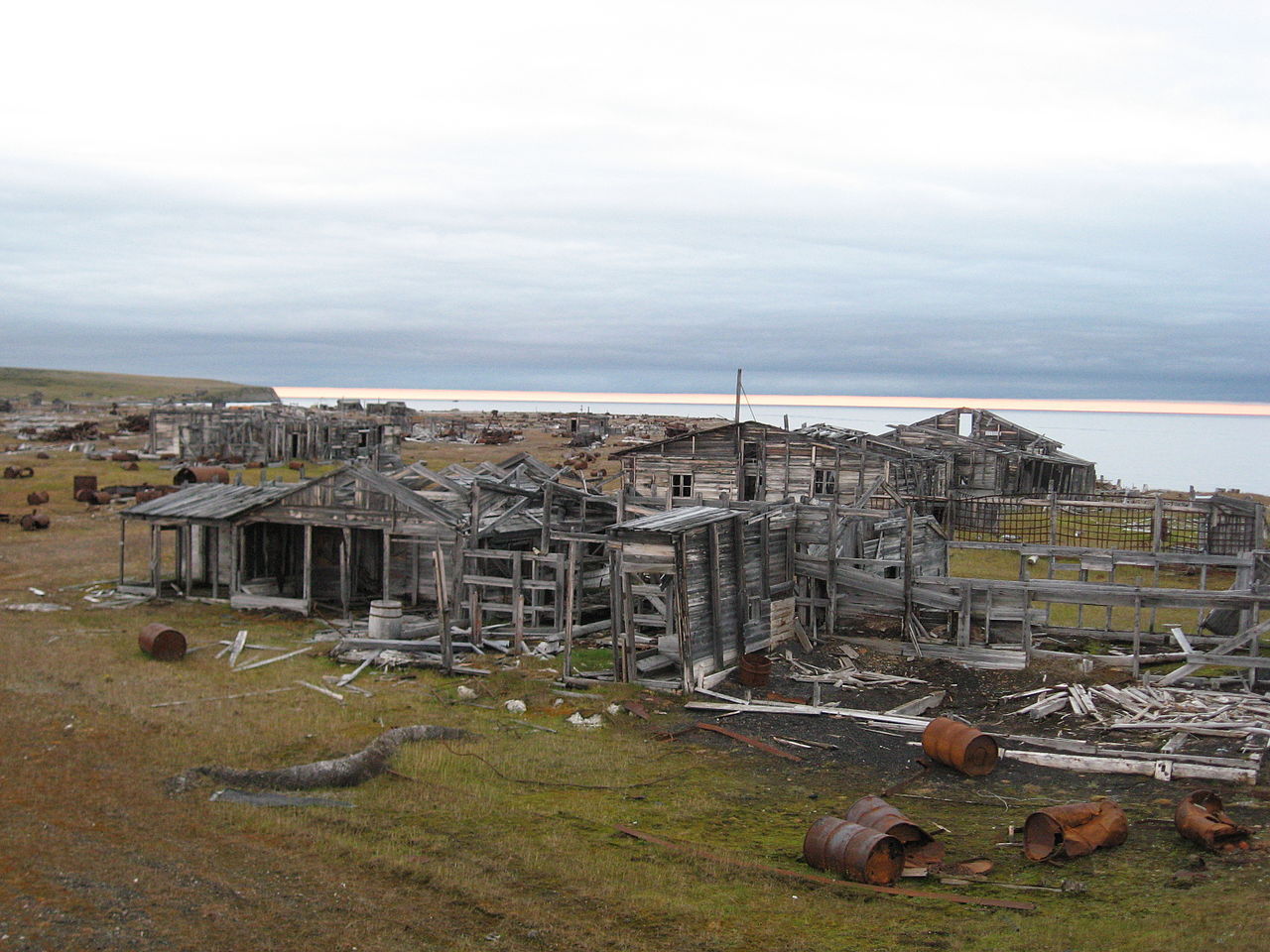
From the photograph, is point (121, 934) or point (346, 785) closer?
point (121, 934)

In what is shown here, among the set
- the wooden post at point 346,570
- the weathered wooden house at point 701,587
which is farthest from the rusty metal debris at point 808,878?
the wooden post at point 346,570

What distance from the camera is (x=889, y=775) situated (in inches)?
567

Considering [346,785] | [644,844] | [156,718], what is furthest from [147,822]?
[644,844]

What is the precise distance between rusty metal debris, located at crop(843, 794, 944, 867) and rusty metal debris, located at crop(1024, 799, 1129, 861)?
1.03m

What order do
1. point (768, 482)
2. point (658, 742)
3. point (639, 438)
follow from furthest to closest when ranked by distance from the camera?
point (639, 438)
point (768, 482)
point (658, 742)

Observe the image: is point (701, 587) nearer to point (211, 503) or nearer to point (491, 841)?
point (491, 841)

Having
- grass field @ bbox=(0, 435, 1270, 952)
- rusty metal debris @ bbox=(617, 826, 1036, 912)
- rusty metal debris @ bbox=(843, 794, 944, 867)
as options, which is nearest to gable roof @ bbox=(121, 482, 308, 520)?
grass field @ bbox=(0, 435, 1270, 952)

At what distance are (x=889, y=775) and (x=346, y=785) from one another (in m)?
7.60

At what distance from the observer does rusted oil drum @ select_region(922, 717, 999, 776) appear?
14.0m

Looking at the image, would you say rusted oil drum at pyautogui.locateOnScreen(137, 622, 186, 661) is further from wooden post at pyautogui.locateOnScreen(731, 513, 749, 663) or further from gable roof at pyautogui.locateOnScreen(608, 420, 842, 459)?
gable roof at pyautogui.locateOnScreen(608, 420, 842, 459)

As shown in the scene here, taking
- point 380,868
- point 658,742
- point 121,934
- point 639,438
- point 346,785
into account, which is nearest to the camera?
point 121,934

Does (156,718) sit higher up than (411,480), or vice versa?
(411,480)

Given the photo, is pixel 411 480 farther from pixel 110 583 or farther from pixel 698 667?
pixel 698 667

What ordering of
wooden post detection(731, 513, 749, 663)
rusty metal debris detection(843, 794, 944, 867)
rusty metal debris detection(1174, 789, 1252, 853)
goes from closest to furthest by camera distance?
rusty metal debris detection(1174, 789, 1252, 853) → rusty metal debris detection(843, 794, 944, 867) → wooden post detection(731, 513, 749, 663)
